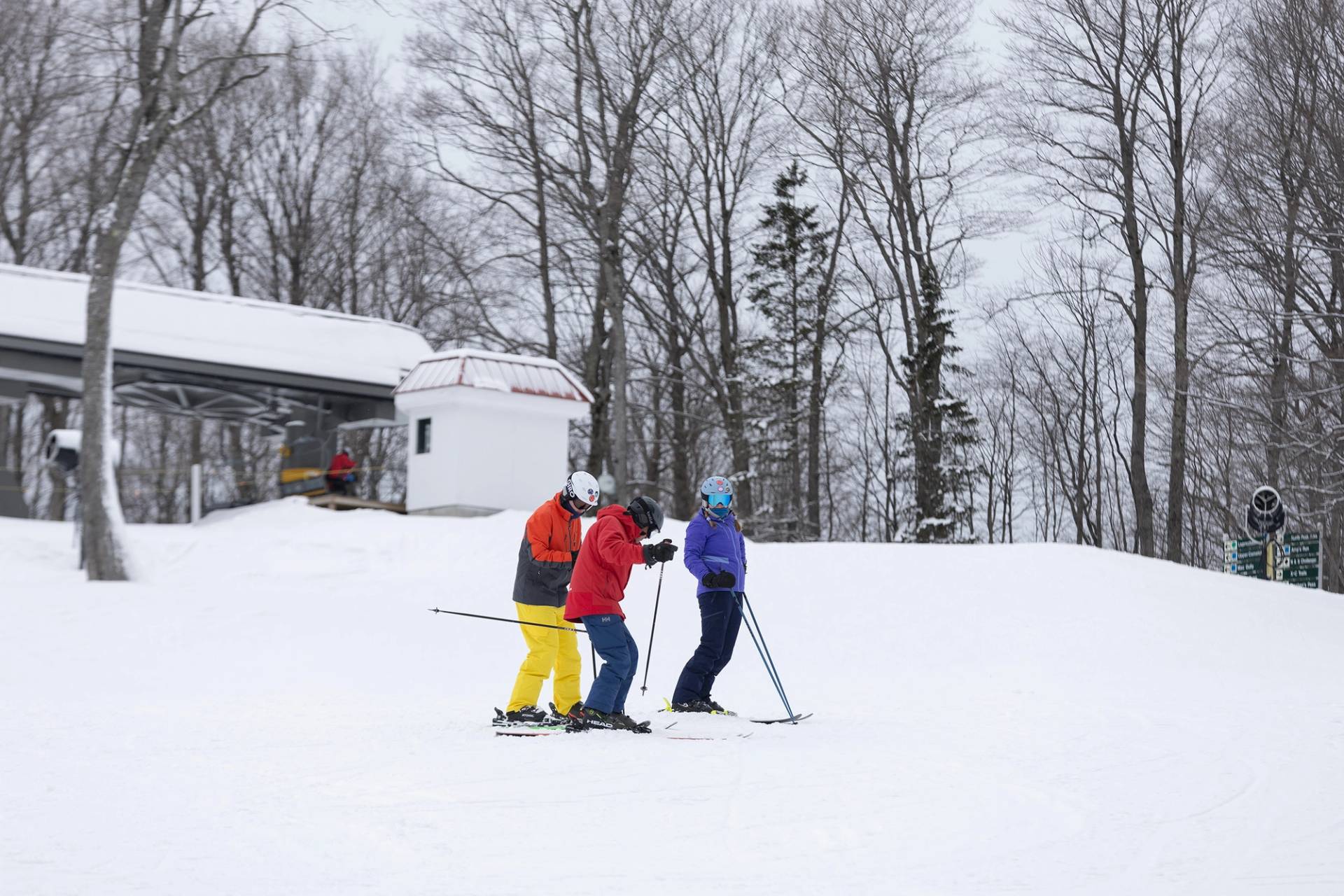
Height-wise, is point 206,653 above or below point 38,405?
below

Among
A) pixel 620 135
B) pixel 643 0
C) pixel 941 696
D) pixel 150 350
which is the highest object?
pixel 643 0

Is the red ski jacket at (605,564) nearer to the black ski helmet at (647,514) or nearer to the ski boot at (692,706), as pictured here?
the black ski helmet at (647,514)

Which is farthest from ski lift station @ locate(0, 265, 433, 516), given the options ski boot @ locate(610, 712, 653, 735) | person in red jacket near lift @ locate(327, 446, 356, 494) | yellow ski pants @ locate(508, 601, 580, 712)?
ski boot @ locate(610, 712, 653, 735)

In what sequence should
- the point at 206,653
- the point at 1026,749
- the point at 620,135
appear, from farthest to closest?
1. the point at 620,135
2. the point at 206,653
3. the point at 1026,749

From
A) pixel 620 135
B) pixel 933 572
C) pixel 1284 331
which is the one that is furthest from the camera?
pixel 620 135

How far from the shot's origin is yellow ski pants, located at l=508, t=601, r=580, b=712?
8523mm

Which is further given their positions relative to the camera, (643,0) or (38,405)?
(38,405)

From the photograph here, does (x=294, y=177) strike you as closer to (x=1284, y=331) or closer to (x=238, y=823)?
(x=1284, y=331)

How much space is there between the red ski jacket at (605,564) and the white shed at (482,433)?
14135 millimetres

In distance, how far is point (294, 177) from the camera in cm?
3531

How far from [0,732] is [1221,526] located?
39261 millimetres

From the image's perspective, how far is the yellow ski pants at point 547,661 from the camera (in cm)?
852

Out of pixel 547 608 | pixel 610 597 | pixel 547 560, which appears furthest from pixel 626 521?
pixel 547 608

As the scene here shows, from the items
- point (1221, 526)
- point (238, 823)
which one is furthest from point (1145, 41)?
point (238, 823)
